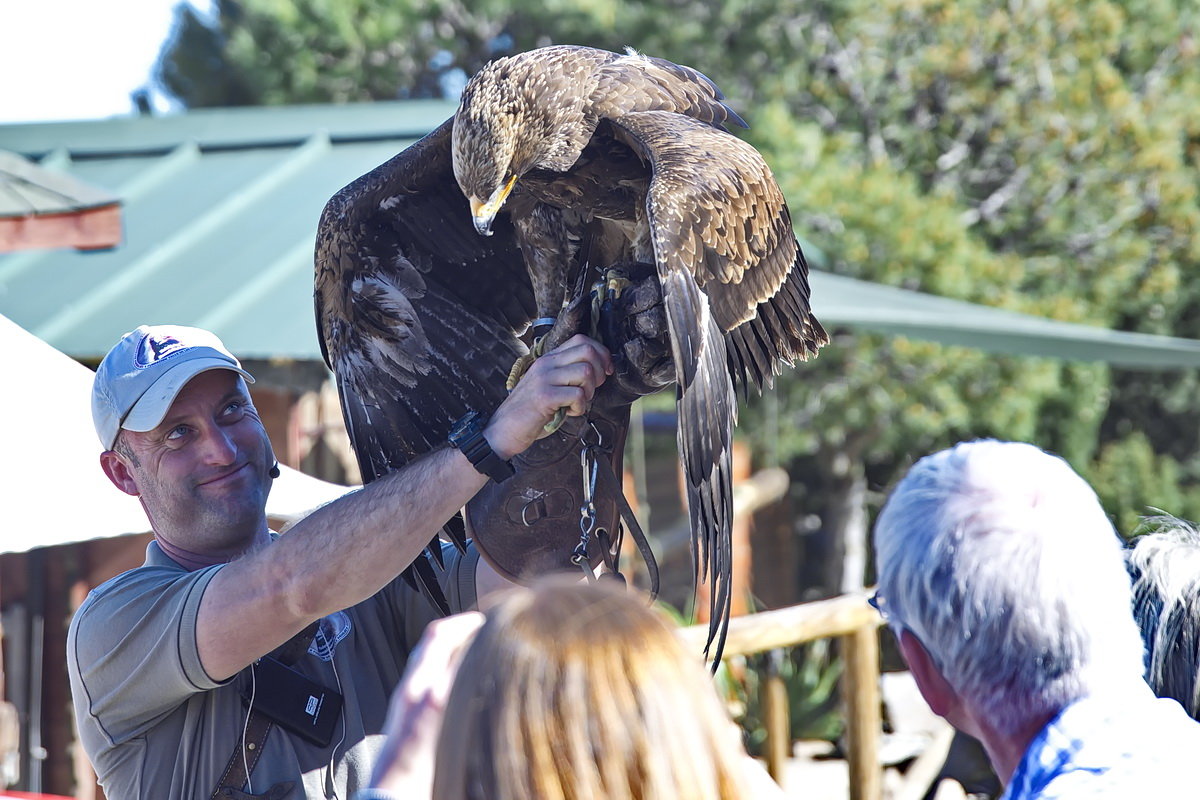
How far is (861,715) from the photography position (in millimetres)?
5043

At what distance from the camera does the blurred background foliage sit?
442 inches

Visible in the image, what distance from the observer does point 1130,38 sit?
1317 cm

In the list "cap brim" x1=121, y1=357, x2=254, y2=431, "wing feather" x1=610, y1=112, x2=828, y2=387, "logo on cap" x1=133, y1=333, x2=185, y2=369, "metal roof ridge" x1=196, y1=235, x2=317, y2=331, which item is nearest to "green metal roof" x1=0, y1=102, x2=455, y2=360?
"metal roof ridge" x1=196, y1=235, x2=317, y2=331

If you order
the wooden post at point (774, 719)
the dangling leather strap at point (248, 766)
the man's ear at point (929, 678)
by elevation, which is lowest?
the wooden post at point (774, 719)

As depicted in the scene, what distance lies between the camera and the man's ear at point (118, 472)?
2.40m

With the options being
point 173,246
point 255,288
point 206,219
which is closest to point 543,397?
point 255,288

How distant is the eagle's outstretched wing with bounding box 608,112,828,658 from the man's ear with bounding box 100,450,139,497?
3.42 ft

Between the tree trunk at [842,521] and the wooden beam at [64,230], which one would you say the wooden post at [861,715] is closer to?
the wooden beam at [64,230]

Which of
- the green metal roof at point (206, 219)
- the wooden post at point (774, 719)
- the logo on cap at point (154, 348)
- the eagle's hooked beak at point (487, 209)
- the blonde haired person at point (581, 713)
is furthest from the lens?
the green metal roof at point (206, 219)

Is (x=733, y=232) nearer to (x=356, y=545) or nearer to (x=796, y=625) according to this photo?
(x=356, y=545)

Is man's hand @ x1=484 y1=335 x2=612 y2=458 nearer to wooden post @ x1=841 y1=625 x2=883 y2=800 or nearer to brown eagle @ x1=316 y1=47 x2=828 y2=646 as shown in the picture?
brown eagle @ x1=316 y1=47 x2=828 y2=646

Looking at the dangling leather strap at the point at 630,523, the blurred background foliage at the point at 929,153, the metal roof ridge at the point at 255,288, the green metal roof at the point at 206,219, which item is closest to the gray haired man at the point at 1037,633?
the dangling leather strap at the point at 630,523

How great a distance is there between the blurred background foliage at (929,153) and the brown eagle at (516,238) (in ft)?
25.9

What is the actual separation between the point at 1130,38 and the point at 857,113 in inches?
117
